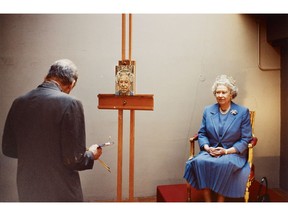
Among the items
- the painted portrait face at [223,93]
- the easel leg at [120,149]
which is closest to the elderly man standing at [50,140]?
the easel leg at [120,149]

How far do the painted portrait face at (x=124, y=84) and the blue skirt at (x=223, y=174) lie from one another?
0.97 metres

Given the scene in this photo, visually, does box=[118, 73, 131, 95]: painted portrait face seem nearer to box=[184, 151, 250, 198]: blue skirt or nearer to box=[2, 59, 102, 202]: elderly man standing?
box=[2, 59, 102, 202]: elderly man standing

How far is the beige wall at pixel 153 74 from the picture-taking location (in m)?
3.54

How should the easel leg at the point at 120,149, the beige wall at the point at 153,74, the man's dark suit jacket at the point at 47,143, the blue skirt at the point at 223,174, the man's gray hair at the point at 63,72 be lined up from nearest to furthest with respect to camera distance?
the man's dark suit jacket at the point at 47,143, the man's gray hair at the point at 63,72, the easel leg at the point at 120,149, the blue skirt at the point at 223,174, the beige wall at the point at 153,74

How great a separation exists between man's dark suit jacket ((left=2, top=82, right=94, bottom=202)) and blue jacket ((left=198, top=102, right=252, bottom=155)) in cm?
145

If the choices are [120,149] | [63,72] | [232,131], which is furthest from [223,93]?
[63,72]

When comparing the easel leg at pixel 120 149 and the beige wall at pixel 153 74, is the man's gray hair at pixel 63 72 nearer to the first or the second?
the easel leg at pixel 120 149

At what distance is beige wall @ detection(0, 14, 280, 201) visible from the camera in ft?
11.6

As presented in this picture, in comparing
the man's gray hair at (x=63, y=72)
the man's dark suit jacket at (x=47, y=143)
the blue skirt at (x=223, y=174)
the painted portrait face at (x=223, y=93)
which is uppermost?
the man's gray hair at (x=63, y=72)

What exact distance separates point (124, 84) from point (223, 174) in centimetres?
123

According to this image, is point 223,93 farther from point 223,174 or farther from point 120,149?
point 120,149

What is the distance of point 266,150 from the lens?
405 cm

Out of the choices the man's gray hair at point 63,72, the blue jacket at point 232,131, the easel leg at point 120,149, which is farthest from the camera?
the blue jacket at point 232,131
